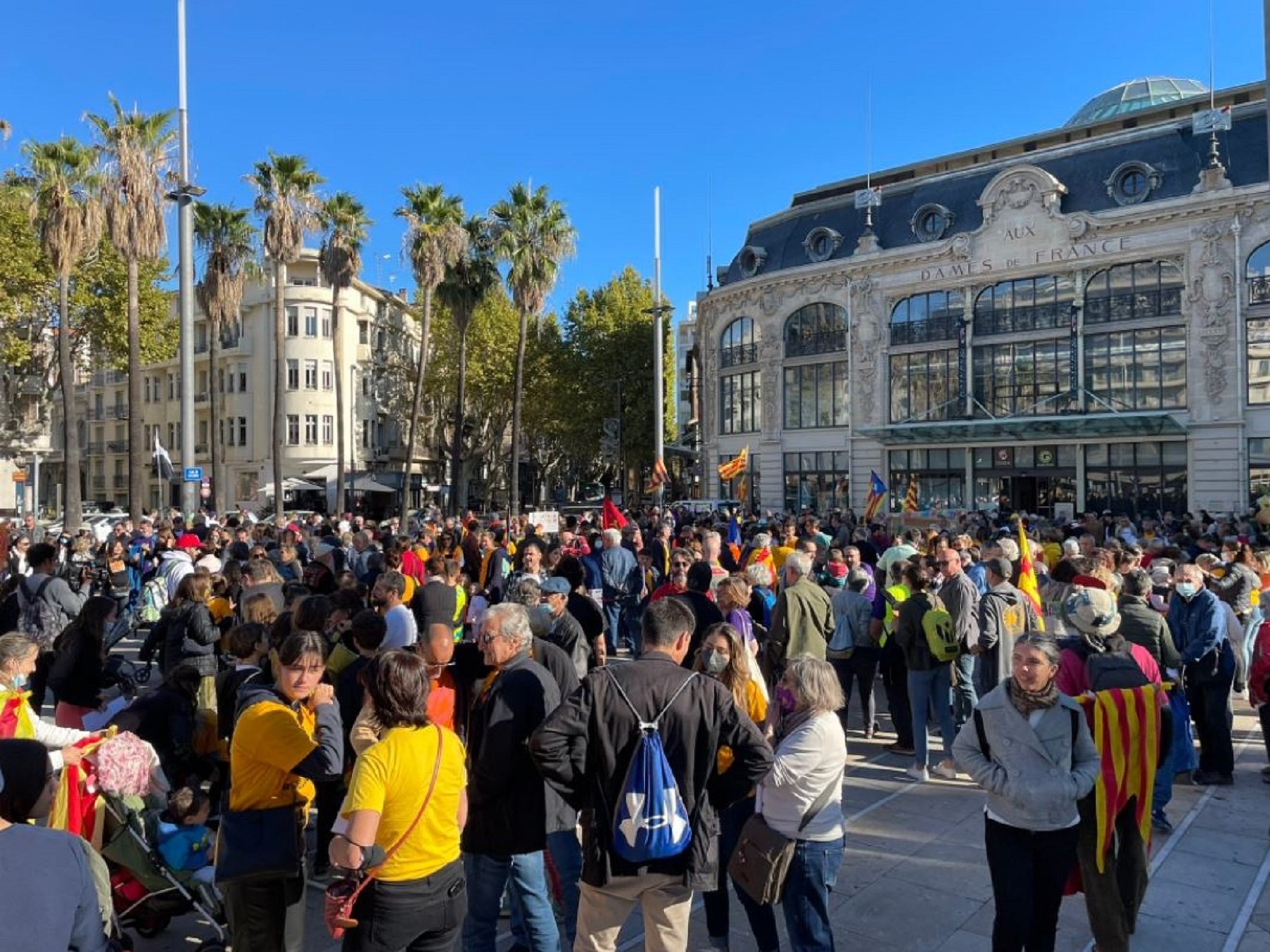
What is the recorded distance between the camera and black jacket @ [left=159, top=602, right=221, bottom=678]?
641 cm

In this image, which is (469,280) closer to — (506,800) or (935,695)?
(935,695)

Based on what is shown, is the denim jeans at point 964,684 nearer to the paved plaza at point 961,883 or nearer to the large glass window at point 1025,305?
the paved plaza at point 961,883

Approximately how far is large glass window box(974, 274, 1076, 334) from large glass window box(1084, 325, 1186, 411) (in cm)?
151

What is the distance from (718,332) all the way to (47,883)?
136 ft

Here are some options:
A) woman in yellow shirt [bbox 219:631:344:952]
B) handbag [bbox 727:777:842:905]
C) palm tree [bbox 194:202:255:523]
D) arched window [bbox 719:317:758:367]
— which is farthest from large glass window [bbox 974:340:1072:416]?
woman in yellow shirt [bbox 219:631:344:952]

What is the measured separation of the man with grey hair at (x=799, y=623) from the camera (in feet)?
23.5

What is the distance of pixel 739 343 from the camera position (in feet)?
137

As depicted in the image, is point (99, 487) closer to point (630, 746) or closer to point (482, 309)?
point (482, 309)

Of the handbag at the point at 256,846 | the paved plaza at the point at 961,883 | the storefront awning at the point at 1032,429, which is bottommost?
the paved plaza at the point at 961,883

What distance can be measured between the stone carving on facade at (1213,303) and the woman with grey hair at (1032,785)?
31241 mm

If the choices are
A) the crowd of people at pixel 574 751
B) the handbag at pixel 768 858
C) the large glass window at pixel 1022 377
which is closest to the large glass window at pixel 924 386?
the large glass window at pixel 1022 377

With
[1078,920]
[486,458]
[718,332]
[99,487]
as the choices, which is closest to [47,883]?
[1078,920]

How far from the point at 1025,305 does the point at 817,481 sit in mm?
10858

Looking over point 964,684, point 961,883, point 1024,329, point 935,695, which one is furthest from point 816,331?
point 961,883
